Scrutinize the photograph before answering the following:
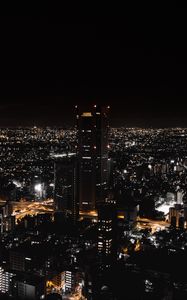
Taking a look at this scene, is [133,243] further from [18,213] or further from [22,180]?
[22,180]

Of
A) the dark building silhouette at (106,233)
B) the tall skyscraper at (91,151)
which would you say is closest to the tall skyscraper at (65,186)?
the tall skyscraper at (91,151)

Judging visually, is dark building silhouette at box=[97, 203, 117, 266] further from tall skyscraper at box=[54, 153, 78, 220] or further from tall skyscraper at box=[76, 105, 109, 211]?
tall skyscraper at box=[76, 105, 109, 211]

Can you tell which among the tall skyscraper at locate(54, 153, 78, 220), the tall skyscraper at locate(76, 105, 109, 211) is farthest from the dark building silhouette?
the tall skyscraper at locate(76, 105, 109, 211)

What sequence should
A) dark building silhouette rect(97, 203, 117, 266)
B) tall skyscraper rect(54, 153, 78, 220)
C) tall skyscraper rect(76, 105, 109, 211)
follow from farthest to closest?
tall skyscraper rect(76, 105, 109, 211) < tall skyscraper rect(54, 153, 78, 220) < dark building silhouette rect(97, 203, 117, 266)

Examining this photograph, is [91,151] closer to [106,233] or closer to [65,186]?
[65,186]

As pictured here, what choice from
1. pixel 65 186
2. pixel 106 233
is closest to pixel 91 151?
pixel 65 186

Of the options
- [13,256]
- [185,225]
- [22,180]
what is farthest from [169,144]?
[13,256]
